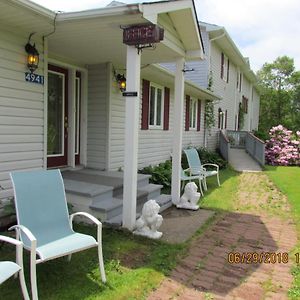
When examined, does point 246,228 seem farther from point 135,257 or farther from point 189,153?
point 189,153

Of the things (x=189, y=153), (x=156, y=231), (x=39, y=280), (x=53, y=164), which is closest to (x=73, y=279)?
(x=39, y=280)

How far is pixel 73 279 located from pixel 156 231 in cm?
161

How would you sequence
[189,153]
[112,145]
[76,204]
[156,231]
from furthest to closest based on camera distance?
[189,153]
[112,145]
[76,204]
[156,231]

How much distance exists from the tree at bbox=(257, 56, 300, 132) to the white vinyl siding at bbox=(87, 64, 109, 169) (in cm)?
3363

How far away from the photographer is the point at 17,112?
16.2 ft

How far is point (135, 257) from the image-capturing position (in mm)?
3938

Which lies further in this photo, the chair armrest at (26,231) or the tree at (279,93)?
the tree at (279,93)

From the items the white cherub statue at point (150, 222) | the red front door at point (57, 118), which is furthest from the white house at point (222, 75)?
the white cherub statue at point (150, 222)

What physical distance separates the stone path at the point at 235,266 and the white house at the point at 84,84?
1220 millimetres

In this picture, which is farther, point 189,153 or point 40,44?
point 189,153

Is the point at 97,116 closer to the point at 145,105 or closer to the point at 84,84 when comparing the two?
the point at 84,84

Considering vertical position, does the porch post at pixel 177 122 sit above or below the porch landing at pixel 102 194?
above

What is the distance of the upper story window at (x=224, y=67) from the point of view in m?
17.3

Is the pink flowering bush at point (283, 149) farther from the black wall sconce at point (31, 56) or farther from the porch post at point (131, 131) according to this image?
the black wall sconce at point (31, 56)
